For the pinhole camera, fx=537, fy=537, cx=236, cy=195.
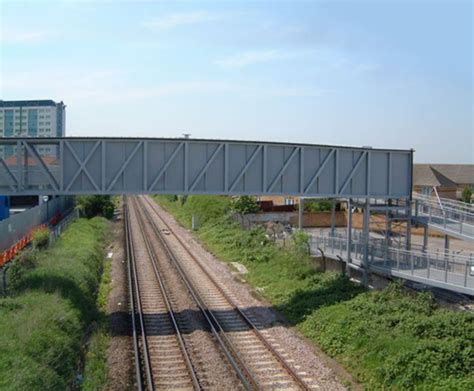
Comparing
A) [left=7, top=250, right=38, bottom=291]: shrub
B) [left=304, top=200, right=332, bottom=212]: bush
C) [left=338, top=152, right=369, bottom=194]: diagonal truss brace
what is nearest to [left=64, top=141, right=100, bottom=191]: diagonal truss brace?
[left=7, top=250, right=38, bottom=291]: shrub

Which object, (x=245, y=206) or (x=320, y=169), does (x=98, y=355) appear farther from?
(x=245, y=206)

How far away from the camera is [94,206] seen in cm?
5388

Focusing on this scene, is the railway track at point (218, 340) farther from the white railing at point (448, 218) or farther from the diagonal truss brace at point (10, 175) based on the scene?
the white railing at point (448, 218)

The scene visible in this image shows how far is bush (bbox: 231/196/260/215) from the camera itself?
47.3m

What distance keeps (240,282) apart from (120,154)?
9.73 m

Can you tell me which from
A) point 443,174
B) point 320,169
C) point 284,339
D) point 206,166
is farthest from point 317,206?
point 443,174

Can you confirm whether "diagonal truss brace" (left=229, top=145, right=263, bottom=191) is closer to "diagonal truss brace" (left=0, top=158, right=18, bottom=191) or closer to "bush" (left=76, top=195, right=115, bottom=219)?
"diagonal truss brace" (left=0, top=158, right=18, bottom=191)

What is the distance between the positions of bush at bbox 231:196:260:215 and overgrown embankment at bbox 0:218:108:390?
21920mm

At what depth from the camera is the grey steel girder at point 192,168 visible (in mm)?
19984

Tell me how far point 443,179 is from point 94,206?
1562 inches

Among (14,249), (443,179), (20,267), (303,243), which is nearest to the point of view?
(20,267)

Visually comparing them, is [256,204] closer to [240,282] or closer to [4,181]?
[240,282]

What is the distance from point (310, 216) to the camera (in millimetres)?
46719

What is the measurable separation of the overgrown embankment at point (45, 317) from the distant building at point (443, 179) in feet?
119
